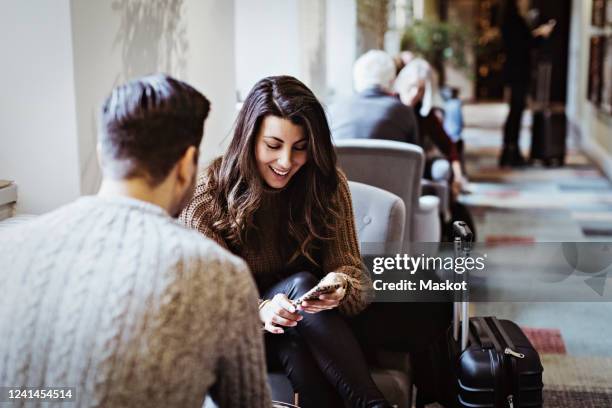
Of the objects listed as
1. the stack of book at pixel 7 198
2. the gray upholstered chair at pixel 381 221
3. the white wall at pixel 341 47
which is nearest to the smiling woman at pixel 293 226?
the gray upholstered chair at pixel 381 221

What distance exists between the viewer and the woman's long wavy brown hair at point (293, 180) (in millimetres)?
2207

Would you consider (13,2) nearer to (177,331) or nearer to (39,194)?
(39,194)

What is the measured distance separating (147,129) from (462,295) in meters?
1.46

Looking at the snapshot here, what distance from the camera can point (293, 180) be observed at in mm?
2326

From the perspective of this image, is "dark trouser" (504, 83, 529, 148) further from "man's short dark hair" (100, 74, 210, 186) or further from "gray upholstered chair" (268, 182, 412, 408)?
"man's short dark hair" (100, 74, 210, 186)

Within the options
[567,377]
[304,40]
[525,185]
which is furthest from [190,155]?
[525,185]

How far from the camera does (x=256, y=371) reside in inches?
48.0

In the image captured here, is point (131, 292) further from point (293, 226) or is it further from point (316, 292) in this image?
point (293, 226)

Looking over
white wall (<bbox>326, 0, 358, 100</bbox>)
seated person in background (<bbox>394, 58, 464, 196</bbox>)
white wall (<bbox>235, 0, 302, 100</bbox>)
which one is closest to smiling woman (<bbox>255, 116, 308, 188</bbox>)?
seated person in background (<bbox>394, 58, 464, 196</bbox>)

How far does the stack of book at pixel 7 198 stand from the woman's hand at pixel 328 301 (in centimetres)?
90

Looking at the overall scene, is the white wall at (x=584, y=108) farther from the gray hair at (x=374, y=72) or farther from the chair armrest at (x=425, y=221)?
the chair armrest at (x=425, y=221)

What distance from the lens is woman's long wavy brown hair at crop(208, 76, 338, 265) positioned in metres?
2.21

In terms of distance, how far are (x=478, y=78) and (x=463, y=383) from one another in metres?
16.5

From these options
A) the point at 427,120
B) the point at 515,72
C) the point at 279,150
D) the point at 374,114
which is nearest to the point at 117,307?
the point at 279,150
